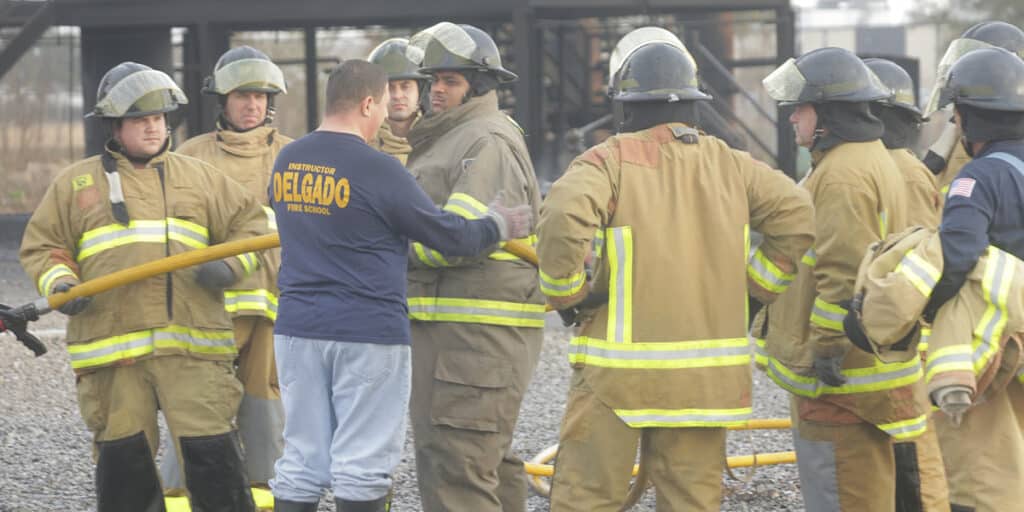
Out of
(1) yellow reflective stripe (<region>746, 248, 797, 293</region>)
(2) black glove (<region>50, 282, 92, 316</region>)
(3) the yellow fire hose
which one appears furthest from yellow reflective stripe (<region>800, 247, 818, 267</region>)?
(2) black glove (<region>50, 282, 92, 316</region>)

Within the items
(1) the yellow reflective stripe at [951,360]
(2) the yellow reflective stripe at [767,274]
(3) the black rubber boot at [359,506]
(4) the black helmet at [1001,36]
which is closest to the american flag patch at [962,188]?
(1) the yellow reflective stripe at [951,360]

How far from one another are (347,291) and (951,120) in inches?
91.6

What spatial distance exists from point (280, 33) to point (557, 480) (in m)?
15.1

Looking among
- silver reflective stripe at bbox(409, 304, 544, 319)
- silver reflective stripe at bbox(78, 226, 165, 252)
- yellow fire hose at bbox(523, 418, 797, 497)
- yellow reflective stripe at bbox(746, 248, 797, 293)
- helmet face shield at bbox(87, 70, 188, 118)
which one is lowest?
yellow fire hose at bbox(523, 418, 797, 497)

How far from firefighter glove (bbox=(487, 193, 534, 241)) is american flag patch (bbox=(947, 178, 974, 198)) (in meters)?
1.34

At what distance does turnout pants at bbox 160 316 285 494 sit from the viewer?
20.6 feet

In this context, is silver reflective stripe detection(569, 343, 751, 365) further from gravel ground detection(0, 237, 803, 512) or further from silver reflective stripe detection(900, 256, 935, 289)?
gravel ground detection(0, 237, 803, 512)

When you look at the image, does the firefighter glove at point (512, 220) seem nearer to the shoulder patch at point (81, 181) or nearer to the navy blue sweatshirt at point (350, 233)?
the navy blue sweatshirt at point (350, 233)

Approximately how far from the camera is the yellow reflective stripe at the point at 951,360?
4371 mm

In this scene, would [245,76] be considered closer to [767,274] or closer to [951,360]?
[767,274]

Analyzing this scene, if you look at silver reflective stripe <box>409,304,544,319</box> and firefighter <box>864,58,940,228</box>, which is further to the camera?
firefighter <box>864,58,940,228</box>

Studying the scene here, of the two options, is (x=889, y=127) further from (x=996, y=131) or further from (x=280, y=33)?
(x=280, y=33)

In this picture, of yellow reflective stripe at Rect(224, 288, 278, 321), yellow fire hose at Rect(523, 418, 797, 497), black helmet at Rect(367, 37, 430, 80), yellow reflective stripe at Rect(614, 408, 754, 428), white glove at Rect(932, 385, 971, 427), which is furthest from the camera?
black helmet at Rect(367, 37, 430, 80)

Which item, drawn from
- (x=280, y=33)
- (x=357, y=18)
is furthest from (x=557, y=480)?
(x=280, y=33)
